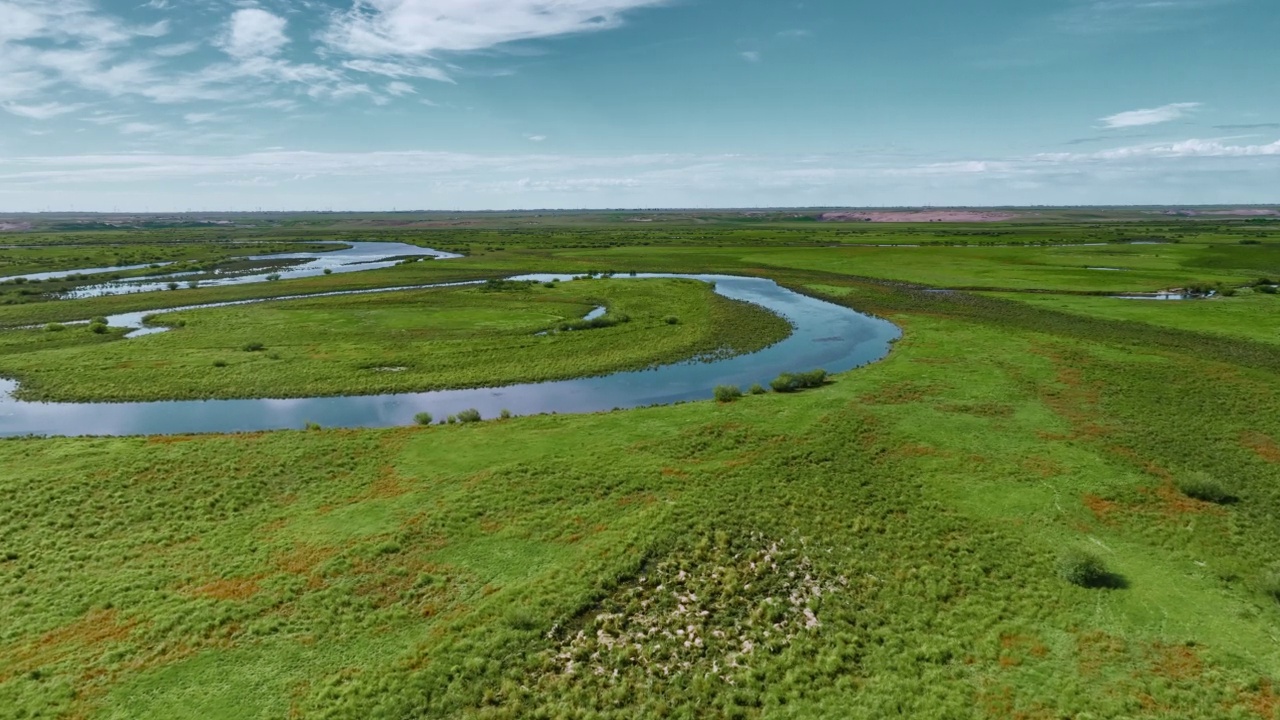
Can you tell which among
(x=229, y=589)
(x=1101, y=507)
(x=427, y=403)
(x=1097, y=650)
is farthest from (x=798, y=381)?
(x=229, y=589)

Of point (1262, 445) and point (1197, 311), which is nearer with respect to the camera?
point (1262, 445)

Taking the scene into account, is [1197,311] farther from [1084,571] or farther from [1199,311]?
[1084,571]

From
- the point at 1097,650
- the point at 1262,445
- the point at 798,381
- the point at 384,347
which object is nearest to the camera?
the point at 1097,650

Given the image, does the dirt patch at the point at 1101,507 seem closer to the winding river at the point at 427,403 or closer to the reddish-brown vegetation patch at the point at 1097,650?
the reddish-brown vegetation patch at the point at 1097,650

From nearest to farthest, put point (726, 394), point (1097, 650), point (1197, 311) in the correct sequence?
1. point (1097, 650)
2. point (726, 394)
3. point (1197, 311)

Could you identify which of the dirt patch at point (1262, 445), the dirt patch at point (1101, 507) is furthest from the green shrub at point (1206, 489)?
the dirt patch at point (1262, 445)

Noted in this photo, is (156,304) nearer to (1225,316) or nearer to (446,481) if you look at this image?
(446,481)
